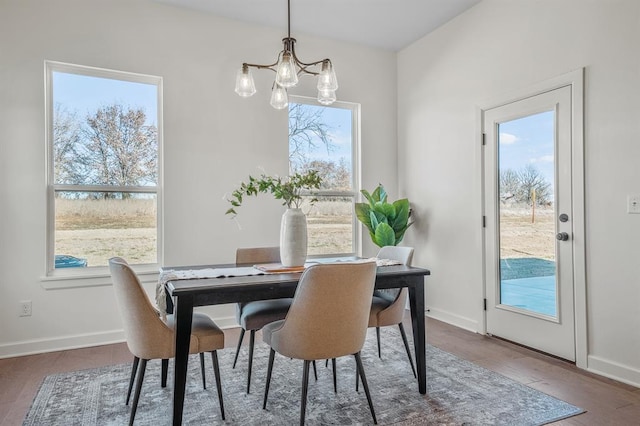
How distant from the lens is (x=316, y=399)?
237 cm

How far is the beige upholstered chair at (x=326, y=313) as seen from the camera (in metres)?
1.88

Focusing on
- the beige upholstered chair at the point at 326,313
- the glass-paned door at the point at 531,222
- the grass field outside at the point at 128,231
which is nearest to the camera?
the beige upholstered chair at the point at 326,313

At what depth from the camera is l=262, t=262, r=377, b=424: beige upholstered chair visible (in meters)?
1.88

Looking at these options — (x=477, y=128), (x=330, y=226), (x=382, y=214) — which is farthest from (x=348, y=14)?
(x=330, y=226)

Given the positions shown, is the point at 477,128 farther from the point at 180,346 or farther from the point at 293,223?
the point at 180,346

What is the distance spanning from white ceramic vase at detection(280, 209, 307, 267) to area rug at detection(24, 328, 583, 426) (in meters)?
0.81

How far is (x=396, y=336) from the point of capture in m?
3.60

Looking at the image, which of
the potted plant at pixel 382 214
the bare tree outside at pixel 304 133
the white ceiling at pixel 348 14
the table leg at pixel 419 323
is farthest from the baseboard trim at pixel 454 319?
the white ceiling at pixel 348 14

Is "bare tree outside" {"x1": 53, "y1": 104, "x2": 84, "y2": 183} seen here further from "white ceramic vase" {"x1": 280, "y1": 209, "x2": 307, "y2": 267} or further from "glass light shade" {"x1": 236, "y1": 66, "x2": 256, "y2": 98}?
"white ceramic vase" {"x1": 280, "y1": 209, "x2": 307, "y2": 267}

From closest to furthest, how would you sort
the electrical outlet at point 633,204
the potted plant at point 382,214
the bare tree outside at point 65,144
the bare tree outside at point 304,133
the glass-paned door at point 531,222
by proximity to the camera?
the electrical outlet at point 633,204 → the glass-paned door at point 531,222 → the bare tree outside at point 65,144 → the potted plant at point 382,214 → the bare tree outside at point 304,133

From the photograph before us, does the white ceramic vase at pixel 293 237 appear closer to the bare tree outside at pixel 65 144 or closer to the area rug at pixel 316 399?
the area rug at pixel 316 399

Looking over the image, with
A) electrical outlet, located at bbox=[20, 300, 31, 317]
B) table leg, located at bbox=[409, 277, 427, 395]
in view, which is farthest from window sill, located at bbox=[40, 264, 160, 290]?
table leg, located at bbox=[409, 277, 427, 395]

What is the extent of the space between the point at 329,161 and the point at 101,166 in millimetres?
2261

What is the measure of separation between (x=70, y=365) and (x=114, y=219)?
123cm
